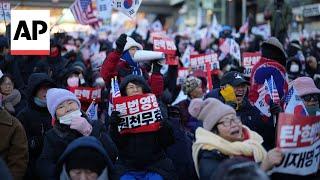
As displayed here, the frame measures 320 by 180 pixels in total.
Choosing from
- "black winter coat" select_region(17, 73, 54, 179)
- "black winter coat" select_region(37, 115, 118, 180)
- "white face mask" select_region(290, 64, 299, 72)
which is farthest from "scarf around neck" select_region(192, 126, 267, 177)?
"white face mask" select_region(290, 64, 299, 72)

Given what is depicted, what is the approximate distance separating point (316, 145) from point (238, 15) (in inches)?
1294

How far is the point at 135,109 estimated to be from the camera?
17.3ft

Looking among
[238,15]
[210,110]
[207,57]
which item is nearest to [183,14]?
[238,15]

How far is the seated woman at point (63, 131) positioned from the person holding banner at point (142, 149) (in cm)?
14

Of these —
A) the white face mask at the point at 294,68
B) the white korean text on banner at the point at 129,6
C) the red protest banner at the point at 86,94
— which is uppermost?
the white korean text on banner at the point at 129,6

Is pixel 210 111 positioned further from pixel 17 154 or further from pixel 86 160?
pixel 17 154

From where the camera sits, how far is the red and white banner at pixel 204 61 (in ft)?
31.5

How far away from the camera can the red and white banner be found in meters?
9.59

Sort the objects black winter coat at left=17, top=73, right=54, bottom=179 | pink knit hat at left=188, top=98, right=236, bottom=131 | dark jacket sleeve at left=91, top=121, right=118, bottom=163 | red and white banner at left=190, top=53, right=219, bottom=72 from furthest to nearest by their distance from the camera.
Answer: red and white banner at left=190, top=53, right=219, bottom=72 < black winter coat at left=17, top=73, right=54, bottom=179 < dark jacket sleeve at left=91, top=121, right=118, bottom=163 < pink knit hat at left=188, top=98, right=236, bottom=131

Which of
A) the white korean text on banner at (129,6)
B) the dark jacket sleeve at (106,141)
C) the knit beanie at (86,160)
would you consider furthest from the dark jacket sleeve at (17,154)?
the white korean text on banner at (129,6)

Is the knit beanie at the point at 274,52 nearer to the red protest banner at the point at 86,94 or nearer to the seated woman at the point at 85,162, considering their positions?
the red protest banner at the point at 86,94

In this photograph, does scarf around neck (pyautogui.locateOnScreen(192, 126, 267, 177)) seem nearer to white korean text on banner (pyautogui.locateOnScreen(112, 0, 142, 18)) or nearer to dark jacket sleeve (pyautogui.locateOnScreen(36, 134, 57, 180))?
dark jacket sleeve (pyautogui.locateOnScreen(36, 134, 57, 180))

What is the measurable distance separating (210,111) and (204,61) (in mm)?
5541

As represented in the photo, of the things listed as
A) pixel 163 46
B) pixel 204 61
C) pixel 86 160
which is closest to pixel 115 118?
pixel 86 160
